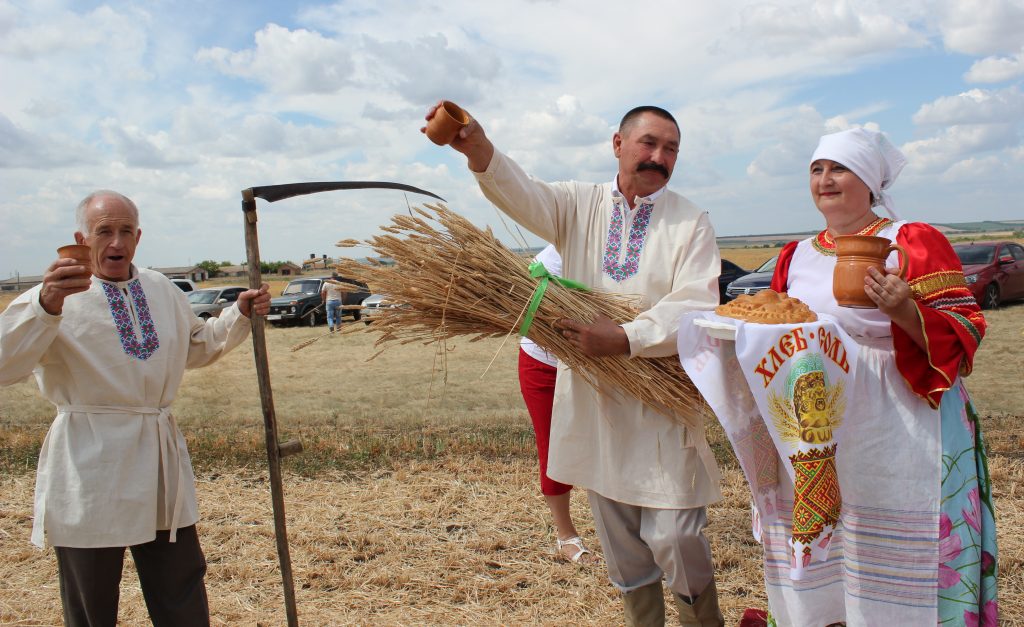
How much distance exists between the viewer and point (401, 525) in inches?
148

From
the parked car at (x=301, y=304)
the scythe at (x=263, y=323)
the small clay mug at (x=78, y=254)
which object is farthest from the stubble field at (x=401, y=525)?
the parked car at (x=301, y=304)

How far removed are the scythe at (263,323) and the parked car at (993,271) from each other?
41.1ft

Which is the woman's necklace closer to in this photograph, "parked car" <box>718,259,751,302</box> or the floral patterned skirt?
the floral patterned skirt

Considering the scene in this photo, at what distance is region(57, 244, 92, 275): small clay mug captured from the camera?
203 cm

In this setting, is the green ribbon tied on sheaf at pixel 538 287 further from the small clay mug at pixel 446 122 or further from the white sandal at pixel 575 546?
the white sandal at pixel 575 546

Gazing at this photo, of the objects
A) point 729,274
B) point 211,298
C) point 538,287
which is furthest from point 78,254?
point 211,298

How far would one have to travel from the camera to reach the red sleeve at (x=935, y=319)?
1926 mm

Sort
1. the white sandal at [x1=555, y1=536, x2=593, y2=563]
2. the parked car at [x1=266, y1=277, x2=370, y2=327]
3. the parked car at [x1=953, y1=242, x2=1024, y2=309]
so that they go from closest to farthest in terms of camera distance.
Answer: the white sandal at [x1=555, y1=536, x2=593, y2=563], the parked car at [x1=953, y1=242, x2=1024, y2=309], the parked car at [x1=266, y1=277, x2=370, y2=327]

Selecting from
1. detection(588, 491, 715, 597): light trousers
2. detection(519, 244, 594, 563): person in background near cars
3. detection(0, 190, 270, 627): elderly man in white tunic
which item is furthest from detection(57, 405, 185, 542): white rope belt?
detection(519, 244, 594, 563): person in background near cars

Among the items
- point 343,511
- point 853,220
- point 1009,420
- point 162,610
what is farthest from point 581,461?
point 1009,420

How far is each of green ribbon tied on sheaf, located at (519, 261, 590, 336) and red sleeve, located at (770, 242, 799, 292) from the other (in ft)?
1.90

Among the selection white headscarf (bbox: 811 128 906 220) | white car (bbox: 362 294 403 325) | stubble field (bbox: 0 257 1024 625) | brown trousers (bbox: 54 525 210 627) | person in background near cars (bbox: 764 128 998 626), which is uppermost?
white headscarf (bbox: 811 128 906 220)

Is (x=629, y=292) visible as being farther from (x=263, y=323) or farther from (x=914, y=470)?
(x=263, y=323)

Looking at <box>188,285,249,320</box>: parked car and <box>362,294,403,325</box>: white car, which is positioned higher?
<box>362,294,403,325</box>: white car
